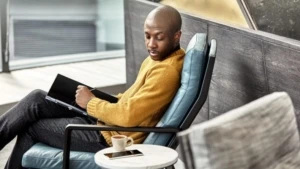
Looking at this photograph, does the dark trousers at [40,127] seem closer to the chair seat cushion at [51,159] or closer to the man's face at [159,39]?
the chair seat cushion at [51,159]

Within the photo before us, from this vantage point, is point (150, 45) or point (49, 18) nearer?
point (150, 45)

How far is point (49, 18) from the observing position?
671 cm

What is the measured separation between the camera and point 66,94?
3.82 m

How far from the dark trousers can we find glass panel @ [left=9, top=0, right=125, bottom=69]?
2551 mm

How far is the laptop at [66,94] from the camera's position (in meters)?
3.76

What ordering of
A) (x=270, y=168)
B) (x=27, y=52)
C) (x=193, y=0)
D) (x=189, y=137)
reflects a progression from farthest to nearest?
(x=27, y=52) → (x=193, y=0) → (x=270, y=168) → (x=189, y=137)

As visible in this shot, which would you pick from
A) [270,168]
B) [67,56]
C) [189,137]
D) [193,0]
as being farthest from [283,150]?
[67,56]

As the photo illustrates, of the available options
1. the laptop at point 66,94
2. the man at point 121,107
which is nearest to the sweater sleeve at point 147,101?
the man at point 121,107

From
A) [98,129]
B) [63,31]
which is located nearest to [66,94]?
[98,129]

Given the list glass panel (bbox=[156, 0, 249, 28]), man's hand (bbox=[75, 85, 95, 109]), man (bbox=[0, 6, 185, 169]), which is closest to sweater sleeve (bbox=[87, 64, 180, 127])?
man (bbox=[0, 6, 185, 169])

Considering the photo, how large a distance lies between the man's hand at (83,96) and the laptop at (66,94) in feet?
0.29

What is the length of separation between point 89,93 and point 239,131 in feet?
5.63

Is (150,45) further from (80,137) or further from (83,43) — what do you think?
(83,43)

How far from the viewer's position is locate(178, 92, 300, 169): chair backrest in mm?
2010
